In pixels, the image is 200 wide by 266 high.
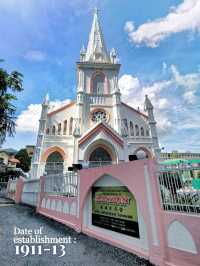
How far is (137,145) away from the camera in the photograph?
Result: 19469 mm

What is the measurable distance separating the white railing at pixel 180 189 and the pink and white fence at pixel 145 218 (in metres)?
0.05

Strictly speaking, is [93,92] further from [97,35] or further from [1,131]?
[1,131]

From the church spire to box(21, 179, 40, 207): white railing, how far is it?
731 inches

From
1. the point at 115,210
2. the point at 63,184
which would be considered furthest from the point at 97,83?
the point at 115,210

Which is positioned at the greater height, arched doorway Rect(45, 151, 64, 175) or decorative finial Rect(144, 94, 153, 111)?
decorative finial Rect(144, 94, 153, 111)

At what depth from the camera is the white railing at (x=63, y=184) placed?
6988 millimetres

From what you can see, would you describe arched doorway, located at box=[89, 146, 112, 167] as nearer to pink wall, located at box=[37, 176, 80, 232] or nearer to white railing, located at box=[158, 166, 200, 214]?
pink wall, located at box=[37, 176, 80, 232]

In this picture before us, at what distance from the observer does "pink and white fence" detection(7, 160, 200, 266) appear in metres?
3.16

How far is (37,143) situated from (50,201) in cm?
1017

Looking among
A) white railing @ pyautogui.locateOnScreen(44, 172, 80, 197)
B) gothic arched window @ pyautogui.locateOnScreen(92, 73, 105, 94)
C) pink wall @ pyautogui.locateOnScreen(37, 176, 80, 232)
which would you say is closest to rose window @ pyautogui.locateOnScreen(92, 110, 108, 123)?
gothic arched window @ pyautogui.locateOnScreen(92, 73, 105, 94)

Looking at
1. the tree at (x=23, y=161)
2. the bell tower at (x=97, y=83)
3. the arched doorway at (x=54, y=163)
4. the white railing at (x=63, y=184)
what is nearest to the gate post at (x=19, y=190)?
the arched doorway at (x=54, y=163)

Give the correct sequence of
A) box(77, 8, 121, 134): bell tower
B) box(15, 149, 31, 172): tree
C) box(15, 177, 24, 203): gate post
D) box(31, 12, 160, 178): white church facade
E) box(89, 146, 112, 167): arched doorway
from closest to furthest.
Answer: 1. box(15, 177, 24, 203): gate post
2. box(31, 12, 160, 178): white church facade
3. box(89, 146, 112, 167): arched doorway
4. box(77, 8, 121, 134): bell tower
5. box(15, 149, 31, 172): tree

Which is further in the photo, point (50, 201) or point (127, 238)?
point (50, 201)

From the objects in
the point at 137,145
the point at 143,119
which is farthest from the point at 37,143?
the point at 143,119
